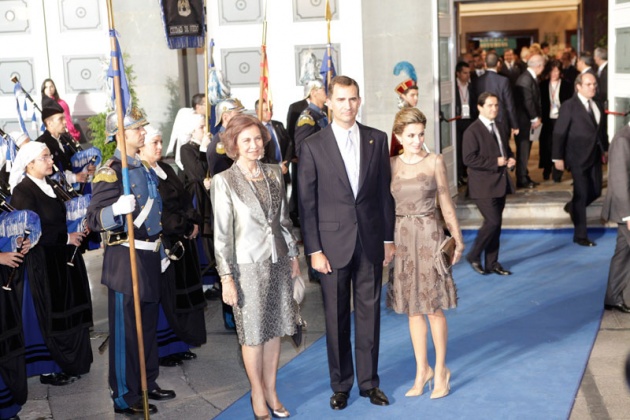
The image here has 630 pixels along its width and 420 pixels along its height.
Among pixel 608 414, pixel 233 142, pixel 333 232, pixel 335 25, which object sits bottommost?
pixel 608 414

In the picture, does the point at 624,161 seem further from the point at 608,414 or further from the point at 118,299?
the point at 118,299

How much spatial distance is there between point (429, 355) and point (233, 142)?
2.29 metres

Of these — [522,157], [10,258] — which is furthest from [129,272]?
[522,157]

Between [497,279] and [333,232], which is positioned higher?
[333,232]

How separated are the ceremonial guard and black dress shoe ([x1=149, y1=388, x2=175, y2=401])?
18 centimetres


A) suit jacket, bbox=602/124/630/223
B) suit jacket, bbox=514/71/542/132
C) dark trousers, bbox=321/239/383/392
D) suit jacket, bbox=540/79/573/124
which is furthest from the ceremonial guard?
suit jacket, bbox=540/79/573/124

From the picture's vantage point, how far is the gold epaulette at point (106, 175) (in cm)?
542

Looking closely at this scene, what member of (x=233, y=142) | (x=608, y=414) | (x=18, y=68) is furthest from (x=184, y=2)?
(x=18, y=68)

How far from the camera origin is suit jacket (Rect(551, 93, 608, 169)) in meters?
9.48

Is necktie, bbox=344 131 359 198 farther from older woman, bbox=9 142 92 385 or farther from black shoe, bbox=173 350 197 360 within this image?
black shoe, bbox=173 350 197 360

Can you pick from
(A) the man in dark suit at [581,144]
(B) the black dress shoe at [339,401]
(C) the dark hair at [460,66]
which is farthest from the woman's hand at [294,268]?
(C) the dark hair at [460,66]

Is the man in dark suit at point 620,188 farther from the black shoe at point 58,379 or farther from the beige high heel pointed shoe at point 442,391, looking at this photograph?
the black shoe at point 58,379

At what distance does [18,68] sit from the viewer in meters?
12.9

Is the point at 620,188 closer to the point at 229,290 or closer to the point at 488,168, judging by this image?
the point at 488,168
